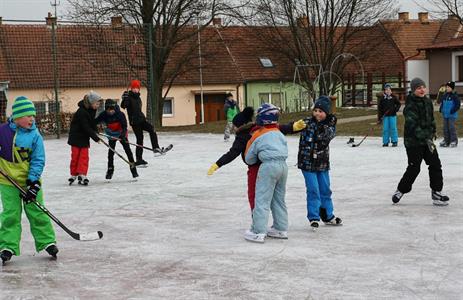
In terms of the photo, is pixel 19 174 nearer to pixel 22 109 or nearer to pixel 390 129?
pixel 22 109

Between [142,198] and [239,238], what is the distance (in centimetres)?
338

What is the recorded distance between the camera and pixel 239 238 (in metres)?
8.03

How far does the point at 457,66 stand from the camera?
40969 millimetres

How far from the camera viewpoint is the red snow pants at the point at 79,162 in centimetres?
1293

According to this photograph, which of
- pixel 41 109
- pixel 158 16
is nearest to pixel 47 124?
pixel 41 109

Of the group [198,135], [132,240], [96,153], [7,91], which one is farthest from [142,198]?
[7,91]

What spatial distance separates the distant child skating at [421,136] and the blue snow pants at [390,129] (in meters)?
8.35

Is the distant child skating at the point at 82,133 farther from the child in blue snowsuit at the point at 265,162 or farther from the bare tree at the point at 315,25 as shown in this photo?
the bare tree at the point at 315,25

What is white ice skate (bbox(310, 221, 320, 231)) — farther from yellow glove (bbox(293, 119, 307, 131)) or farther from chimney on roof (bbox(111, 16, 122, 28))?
chimney on roof (bbox(111, 16, 122, 28))

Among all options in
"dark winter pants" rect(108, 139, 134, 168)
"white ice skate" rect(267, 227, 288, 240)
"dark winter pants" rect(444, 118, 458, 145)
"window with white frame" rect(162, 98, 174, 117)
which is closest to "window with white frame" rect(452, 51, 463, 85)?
"window with white frame" rect(162, 98, 174, 117)

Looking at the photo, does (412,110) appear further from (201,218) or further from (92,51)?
(92,51)

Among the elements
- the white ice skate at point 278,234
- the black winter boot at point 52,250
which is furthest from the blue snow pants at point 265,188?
the black winter boot at point 52,250

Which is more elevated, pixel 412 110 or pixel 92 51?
pixel 92 51

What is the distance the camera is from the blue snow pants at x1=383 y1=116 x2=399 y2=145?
18.1m
